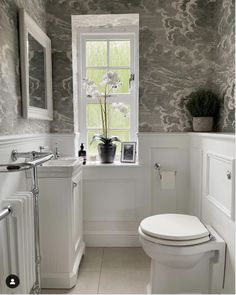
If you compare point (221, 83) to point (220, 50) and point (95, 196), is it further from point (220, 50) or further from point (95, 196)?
point (95, 196)

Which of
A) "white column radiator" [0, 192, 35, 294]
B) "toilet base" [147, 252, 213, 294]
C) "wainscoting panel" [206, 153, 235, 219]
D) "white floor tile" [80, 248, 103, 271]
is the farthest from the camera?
"white floor tile" [80, 248, 103, 271]

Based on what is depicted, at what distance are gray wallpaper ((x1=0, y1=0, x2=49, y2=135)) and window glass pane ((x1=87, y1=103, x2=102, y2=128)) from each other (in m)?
0.80

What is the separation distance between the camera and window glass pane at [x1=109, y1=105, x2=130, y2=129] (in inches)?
100

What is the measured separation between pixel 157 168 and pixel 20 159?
1177 millimetres

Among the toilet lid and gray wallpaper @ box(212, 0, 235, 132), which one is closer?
the toilet lid

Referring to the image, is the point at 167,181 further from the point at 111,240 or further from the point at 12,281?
the point at 12,281

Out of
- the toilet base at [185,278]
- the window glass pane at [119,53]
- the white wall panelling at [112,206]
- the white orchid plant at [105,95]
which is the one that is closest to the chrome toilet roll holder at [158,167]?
the white wall panelling at [112,206]

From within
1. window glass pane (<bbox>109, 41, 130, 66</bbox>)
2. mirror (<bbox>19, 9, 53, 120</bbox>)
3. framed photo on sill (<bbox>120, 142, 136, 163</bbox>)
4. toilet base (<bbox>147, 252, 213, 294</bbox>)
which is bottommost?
toilet base (<bbox>147, 252, 213, 294</bbox>)

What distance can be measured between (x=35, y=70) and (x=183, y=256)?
1615mm

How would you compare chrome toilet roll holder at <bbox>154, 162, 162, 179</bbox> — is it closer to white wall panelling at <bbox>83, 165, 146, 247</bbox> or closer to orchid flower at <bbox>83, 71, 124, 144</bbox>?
white wall panelling at <bbox>83, 165, 146, 247</bbox>

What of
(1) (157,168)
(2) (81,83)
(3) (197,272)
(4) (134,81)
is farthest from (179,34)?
(3) (197,272)

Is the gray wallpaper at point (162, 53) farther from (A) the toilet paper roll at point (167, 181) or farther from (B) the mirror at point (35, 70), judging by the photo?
(A) the toilet paper roll at point (167, 181)

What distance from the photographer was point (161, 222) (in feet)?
5.53

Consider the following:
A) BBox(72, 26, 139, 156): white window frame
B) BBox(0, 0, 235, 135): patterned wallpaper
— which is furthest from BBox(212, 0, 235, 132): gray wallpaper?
BBox(72, 26, 139, 156): white window frame
